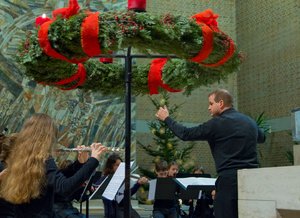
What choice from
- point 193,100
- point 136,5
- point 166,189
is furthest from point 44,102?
point 136,5

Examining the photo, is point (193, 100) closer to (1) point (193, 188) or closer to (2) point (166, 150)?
(2) point (166, 150)

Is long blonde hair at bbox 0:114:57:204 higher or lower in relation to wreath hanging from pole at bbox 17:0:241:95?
lower

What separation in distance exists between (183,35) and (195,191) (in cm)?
366

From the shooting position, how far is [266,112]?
1581 cm

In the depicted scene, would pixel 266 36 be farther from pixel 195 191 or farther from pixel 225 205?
pixel 225 205

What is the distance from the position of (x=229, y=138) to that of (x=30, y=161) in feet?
6.30

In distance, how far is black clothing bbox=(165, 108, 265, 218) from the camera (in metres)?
4.20

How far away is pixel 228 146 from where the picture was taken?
169 inches

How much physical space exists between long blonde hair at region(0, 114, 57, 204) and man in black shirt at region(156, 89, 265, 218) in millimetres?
1557

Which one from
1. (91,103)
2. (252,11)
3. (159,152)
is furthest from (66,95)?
(252,11)

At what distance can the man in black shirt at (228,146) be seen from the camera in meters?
4.19

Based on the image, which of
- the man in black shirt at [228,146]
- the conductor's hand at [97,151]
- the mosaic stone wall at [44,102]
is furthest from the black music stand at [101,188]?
the mosaic stone wall at [44,102]

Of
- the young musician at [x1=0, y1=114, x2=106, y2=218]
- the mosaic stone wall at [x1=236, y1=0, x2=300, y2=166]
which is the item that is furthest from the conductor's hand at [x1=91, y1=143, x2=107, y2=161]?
the mosaic stone wall at [x1=236, y1=0, x2=300, y2=166]

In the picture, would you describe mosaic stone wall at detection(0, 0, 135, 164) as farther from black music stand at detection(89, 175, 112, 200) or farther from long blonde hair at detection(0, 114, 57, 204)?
long blonde hair at detection(0, 114, 57, 204)
